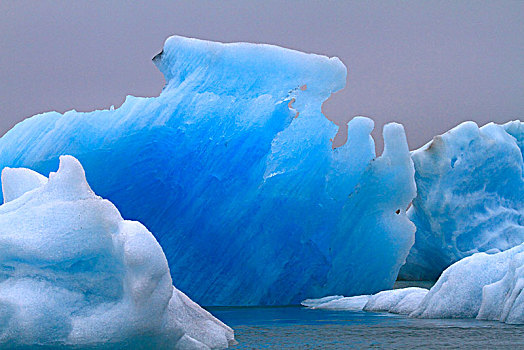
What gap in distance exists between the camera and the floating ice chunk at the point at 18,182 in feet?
14.4

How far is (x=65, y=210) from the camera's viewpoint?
3449 mm

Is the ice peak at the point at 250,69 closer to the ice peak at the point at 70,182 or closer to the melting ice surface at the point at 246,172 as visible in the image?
the melting ice surface at the point at 246,172

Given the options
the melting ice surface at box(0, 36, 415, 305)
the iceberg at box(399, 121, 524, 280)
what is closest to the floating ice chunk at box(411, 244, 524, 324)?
the melting ice surface at box(0, 36, 415, 305)

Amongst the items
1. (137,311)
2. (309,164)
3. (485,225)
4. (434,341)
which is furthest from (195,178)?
(485,225)

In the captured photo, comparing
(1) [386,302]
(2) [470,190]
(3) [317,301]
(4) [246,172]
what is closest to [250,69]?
(4) [246,172]

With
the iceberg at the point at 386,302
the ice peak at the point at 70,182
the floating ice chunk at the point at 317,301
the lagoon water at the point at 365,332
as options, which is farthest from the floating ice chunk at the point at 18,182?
the floating ice chunk at the point at 317,301

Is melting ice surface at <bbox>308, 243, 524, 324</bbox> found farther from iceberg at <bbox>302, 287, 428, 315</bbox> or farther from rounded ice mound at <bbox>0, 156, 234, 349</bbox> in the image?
rounded ice mound at <bbox>0, 156, 234, 349</bbox>

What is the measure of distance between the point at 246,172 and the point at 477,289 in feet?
10.6

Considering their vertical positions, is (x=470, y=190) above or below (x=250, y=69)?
below

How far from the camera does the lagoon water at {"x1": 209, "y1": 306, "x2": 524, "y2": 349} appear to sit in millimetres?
4176

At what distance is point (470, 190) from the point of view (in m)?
11.8

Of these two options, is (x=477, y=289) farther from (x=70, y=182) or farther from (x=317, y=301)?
(x=70, y=182)

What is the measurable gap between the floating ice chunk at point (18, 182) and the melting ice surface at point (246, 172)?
3461 millimetres

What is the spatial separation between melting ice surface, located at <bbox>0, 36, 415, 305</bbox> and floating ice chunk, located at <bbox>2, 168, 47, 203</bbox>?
3.46 m
